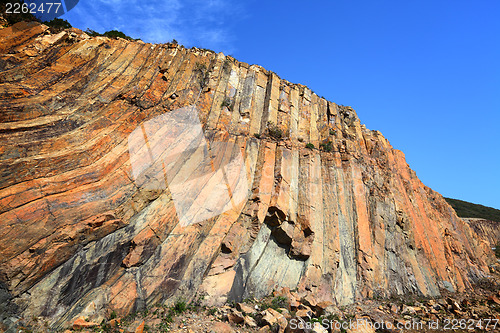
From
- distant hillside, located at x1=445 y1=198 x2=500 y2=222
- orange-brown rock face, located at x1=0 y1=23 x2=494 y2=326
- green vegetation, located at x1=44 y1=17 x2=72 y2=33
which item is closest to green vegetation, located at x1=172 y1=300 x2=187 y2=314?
orange-brown rock face, located at x1=0 y1=23 x2=494 y2=326

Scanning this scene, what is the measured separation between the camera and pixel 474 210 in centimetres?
5888

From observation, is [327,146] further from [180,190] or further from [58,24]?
[58,24]

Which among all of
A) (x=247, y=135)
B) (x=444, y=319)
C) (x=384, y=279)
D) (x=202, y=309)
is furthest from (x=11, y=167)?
(x=444, y=319)

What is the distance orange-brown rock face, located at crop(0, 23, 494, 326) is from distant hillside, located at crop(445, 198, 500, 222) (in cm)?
Answer: 3551

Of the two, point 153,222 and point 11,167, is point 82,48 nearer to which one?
point 11,167

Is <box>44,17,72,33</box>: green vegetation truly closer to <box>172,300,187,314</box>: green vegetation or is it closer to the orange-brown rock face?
the orange-brown rock face

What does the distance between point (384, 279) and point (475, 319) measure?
4.43 meters

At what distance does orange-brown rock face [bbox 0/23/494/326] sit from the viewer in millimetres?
11766

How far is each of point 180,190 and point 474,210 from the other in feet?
202

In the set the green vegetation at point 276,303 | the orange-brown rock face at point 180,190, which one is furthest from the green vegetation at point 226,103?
the green vegetation at point 276,303

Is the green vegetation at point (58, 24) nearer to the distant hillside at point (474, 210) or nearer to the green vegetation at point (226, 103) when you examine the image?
the green vegetation at point (226, 103)

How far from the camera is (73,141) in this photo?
45.6 ft

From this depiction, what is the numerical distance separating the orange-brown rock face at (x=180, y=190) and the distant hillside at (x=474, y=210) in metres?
35.5

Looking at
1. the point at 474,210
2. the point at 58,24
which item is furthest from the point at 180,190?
the point at 474,210
